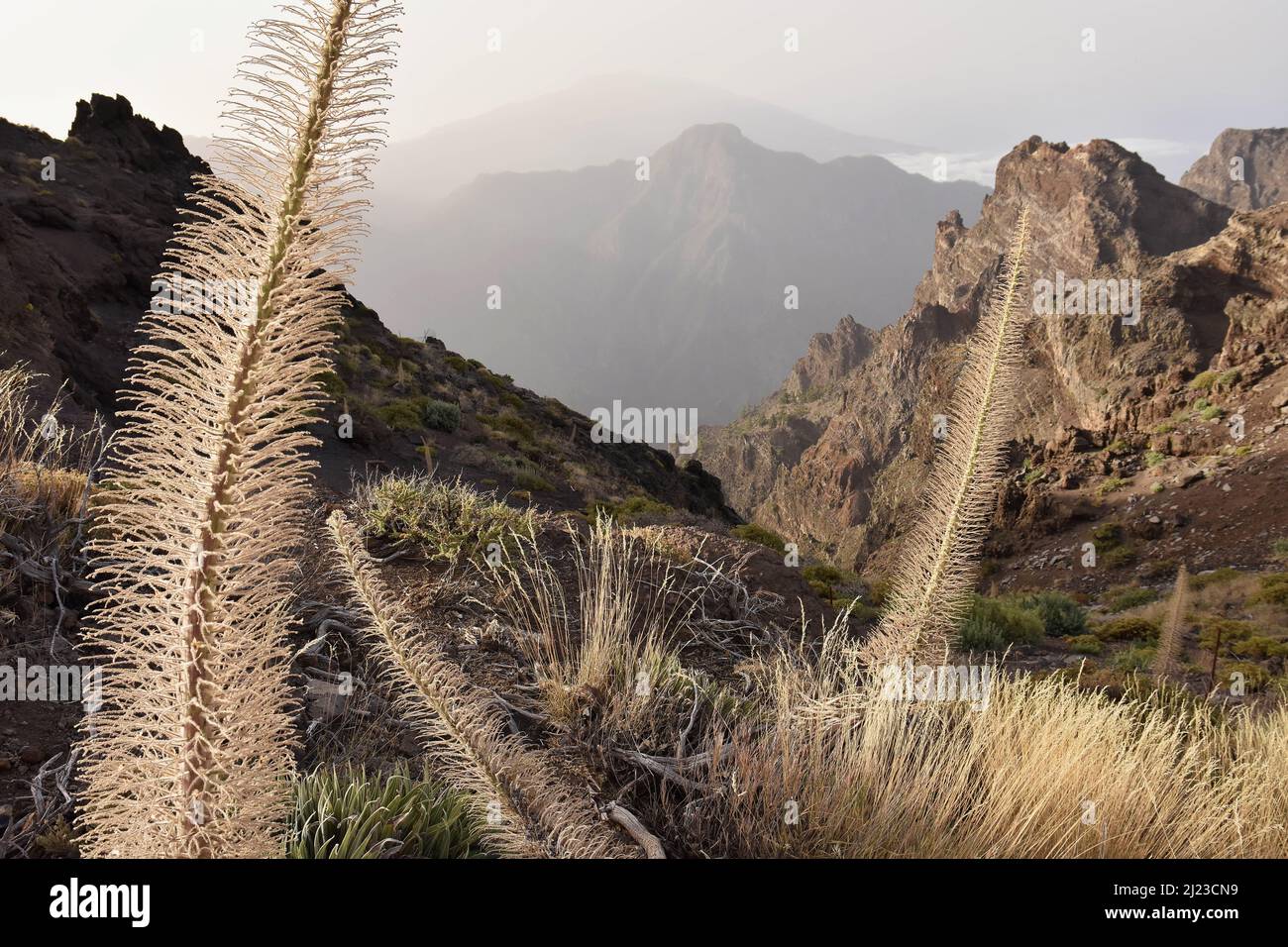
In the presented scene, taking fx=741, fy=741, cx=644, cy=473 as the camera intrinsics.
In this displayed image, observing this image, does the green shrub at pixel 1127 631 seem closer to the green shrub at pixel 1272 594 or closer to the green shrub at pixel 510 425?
the green shrub at pixel 1272 594

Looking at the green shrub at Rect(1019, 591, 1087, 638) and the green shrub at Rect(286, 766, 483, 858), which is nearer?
the green shrub at Rect(286, 766, 483, 858)

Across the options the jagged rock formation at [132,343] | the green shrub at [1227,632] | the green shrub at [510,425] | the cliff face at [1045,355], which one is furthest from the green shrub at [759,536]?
Answer: the green shrub at [510,425]

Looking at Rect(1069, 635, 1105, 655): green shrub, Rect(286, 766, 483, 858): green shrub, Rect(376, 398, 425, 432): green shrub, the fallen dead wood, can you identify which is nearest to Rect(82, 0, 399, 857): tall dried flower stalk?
Rect(286, 766, 483, 858): green shrub

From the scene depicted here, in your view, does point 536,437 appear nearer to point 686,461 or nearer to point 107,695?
point 686,461

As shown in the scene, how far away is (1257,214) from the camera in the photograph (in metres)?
42.0

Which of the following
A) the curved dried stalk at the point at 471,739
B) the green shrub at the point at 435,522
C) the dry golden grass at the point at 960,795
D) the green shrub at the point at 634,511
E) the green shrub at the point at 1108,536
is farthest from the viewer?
the green shrub at the point at 1108,536

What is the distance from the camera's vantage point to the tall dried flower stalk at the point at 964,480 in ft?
10.5

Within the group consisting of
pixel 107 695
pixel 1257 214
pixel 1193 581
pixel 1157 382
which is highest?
pixel 1257 214

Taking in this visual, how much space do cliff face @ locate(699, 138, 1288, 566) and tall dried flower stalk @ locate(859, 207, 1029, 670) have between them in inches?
644

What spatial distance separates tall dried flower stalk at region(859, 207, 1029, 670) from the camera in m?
3.20

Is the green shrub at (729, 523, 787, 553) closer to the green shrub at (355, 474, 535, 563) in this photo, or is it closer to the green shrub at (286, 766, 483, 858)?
the green shrub at (355, 474, 535, 563)

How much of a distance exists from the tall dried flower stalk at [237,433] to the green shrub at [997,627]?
32.4 feet
